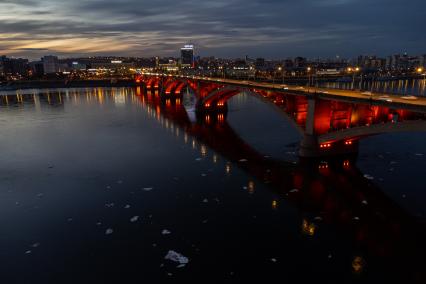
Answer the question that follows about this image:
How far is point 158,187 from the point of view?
2556cm

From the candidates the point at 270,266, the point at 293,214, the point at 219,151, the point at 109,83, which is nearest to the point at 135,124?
the point at 219,151

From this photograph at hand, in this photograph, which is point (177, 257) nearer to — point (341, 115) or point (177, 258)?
point (177, 258)

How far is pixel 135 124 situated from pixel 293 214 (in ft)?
133

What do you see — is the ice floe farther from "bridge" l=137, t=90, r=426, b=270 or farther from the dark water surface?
"bridge" l=137, t=90, r=426, b=270

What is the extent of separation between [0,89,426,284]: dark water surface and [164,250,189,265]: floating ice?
0.82 feet

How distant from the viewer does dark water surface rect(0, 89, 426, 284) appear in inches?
604

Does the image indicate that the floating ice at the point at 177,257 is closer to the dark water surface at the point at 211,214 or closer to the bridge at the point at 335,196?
Answer: the dark water surface at the point at 211,214

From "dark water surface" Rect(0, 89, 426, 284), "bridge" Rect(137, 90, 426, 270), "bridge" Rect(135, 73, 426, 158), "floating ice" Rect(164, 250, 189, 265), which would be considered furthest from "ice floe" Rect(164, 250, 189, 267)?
"bridge" Rect(135, 73, 426, 158)

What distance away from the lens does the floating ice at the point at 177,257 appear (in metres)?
15.8

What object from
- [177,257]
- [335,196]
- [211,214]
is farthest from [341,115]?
[177,257]

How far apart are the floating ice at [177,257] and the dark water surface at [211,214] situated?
249mm

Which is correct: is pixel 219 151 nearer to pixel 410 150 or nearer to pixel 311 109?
pixel 311 109

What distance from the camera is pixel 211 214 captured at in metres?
20.8

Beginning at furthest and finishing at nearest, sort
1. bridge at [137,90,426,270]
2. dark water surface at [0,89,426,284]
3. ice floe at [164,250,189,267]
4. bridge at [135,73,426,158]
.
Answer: bridge at [135,73,426,158] → bridge at [137,90,426,270] → ice floe at [164,250,189,267] → dark water surface at [0,89,426,284]
